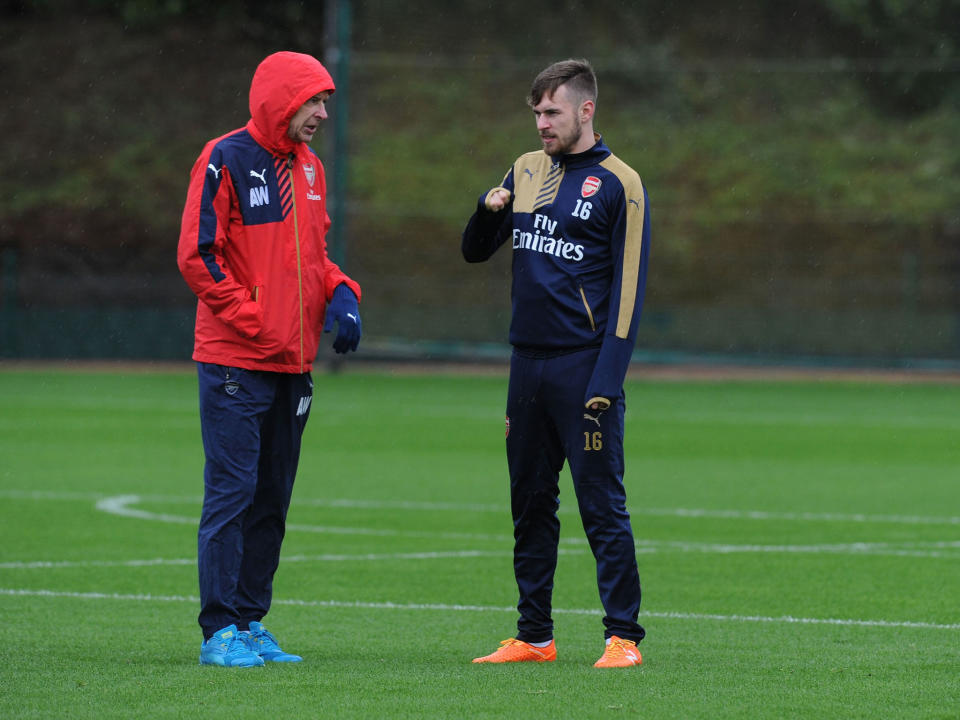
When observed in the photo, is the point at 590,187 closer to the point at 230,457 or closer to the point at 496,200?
the point at 496,200

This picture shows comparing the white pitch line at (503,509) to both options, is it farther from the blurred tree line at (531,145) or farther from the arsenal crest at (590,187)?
the blurred tree line at (531,145)

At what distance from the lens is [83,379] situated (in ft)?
98.2

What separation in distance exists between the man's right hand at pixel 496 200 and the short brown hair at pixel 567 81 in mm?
340

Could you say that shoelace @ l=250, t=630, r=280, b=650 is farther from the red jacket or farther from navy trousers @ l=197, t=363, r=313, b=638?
the red jacket

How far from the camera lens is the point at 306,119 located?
6.19 m

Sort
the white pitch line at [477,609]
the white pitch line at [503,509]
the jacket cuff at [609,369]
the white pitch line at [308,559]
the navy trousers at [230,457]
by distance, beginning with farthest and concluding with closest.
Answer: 1. the white pitch line at [503,509]
2. the white pitch line at [308,559]
3. the white pitch line at [477,609]
4. the navy trousers at [230,457]
5. the jacket cuff at [609,369]

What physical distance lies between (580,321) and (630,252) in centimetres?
31

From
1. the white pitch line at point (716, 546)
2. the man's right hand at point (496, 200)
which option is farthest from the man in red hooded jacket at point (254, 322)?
the white pitch line at point (716, 546)

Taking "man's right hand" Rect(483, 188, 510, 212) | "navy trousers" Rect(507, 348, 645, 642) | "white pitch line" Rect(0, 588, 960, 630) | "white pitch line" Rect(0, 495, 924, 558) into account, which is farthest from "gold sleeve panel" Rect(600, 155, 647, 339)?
"white pitch line" Rect(0, 495, 924, 558)

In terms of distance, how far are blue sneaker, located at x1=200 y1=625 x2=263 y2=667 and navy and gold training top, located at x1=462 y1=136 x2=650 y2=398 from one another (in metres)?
1.43

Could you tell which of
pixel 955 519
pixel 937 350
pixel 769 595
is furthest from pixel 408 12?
pixel 769 595

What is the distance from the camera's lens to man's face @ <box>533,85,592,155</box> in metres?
6.12

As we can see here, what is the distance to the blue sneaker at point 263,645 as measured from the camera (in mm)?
6182

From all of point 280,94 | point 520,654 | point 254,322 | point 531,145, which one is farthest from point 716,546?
point 531,145
